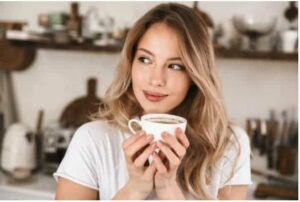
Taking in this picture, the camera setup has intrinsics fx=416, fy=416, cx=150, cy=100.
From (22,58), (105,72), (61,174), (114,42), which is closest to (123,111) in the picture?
(61,174)

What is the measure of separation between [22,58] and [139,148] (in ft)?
5.02

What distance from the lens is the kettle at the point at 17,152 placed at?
1.98m

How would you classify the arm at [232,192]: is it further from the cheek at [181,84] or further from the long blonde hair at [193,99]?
the cheek at [181,84]

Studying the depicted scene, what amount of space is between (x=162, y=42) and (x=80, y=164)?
1.21 feet

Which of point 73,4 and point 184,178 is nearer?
point 184,178

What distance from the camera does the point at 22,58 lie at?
219 cm

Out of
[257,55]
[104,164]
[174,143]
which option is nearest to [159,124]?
[174,143]

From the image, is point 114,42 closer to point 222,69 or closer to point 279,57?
point 222,69

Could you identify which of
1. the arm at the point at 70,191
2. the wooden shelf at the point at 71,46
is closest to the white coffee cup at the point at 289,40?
the wooden shelf at the point at 71,46

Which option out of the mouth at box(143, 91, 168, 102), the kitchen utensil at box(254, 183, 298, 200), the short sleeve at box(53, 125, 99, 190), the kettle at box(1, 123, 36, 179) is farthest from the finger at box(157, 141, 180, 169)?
the kettle at box(1, 123, 36, 179)

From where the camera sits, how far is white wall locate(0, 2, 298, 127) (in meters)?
1.97

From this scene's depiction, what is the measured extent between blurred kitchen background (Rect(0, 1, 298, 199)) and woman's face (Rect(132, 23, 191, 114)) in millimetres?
876

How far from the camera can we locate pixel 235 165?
1128 mm

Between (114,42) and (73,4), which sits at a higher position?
(73,4)
